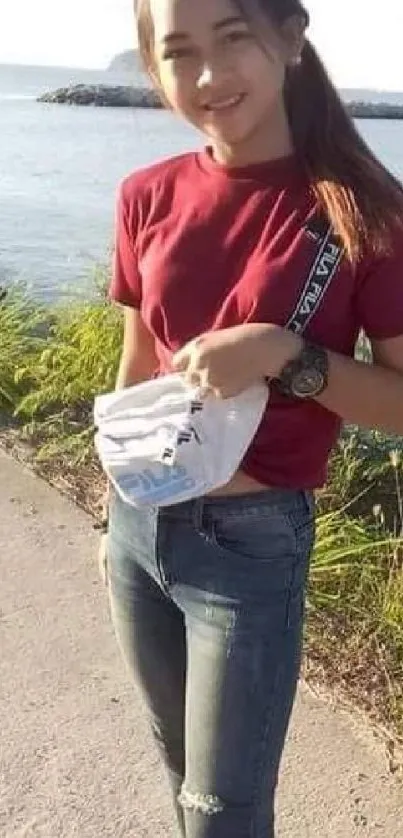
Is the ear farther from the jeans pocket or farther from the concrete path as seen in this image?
the concrete path

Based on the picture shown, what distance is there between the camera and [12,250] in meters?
12.6

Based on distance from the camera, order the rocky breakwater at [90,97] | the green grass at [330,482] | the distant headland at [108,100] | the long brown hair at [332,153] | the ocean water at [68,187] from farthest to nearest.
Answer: the rocky breakwater at [90,97] < the distant headland at [108,100] < the ocean water at [68,187] < the green grass at [330,482] < the long brown hair at [332,153]

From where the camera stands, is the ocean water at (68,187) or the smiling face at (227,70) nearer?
the smiling face at (227,70)

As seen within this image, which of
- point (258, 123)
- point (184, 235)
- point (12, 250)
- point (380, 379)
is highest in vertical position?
point (258, 123)

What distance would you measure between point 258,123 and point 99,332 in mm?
4374

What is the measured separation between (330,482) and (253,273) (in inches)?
112

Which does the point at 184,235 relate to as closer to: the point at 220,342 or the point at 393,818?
the point at 220,342

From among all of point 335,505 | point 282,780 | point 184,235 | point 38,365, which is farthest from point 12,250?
point 184,235

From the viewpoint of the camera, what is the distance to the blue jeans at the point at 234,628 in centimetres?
206

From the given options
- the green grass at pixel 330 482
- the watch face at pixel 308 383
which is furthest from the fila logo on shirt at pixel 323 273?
the green grass at pixel 330 482

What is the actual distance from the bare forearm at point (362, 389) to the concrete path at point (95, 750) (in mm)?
1373

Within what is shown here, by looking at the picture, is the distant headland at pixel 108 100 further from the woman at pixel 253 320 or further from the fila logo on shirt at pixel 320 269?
the fila logo on shirt at pixel 320 269

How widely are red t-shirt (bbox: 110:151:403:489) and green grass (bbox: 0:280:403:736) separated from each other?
1.54 m

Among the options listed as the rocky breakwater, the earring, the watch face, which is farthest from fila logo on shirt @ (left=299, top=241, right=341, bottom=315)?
the rocky breakwater
